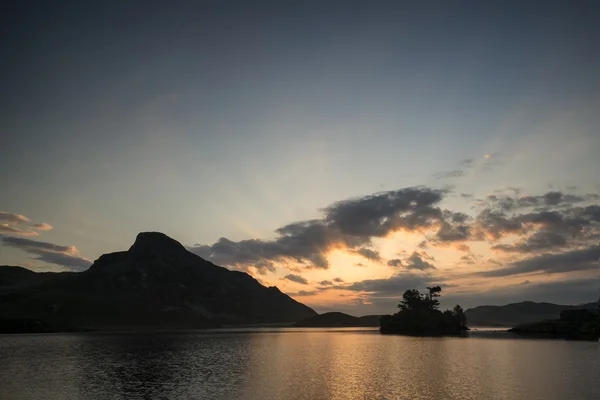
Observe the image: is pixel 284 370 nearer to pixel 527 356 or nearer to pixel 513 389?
pixel 513 389

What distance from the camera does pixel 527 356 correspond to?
120 m

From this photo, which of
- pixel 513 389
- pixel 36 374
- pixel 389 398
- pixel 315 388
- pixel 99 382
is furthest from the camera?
pixel 36 374

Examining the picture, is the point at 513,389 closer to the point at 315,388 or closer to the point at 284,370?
the point at 315,388

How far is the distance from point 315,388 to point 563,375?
164 ft

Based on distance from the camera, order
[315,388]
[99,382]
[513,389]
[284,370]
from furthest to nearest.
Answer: [284,370]
[99,382]
[315,388]
[513,389]

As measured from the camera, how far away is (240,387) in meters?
A: 74.5

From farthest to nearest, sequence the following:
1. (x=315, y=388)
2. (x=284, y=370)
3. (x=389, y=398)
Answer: (x=284, y=370) < (x=315, y=388) < (x=389, y=398)

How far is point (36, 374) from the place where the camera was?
9194 centimetres

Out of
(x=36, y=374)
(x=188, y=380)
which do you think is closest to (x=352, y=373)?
(x=188, y=380)

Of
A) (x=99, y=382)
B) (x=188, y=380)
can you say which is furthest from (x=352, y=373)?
(x=99, y=382)

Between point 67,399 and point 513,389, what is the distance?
238ft

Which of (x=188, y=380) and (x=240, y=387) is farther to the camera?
(x=188, y=380)

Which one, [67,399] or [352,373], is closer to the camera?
[67,399]

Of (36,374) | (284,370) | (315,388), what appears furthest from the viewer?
(284,370)
